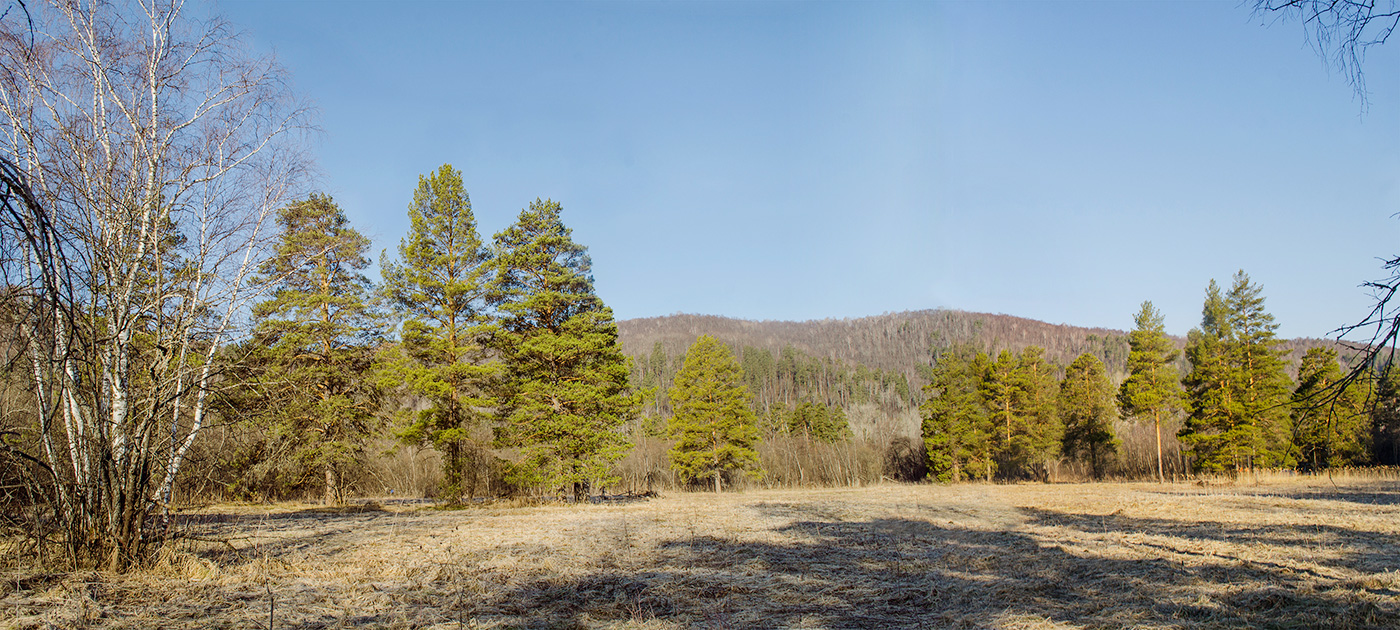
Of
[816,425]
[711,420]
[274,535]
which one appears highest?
[711,420]

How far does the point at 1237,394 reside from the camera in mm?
36000

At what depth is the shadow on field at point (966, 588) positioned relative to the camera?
572 centimetres

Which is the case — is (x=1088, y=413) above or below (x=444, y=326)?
below

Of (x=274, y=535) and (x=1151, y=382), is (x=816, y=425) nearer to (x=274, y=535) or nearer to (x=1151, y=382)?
(x=1151, y=382)

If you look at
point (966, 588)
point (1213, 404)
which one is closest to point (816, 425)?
point (1213, 404)

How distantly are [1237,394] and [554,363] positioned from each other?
3417cm

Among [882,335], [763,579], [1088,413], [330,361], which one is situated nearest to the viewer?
[763,579]

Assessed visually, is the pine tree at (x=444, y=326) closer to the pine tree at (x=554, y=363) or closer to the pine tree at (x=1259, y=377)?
the pine tree at (x=554, y=363)

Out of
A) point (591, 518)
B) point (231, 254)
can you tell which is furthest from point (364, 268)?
point (231, 254)

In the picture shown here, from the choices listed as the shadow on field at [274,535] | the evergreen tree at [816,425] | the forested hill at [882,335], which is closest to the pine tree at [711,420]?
the evergreen tree at [816,425]

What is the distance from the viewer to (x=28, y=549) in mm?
7168

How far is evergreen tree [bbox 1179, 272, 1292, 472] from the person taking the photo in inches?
1374

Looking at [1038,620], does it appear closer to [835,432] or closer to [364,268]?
[364,268]

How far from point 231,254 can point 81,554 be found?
379cm
